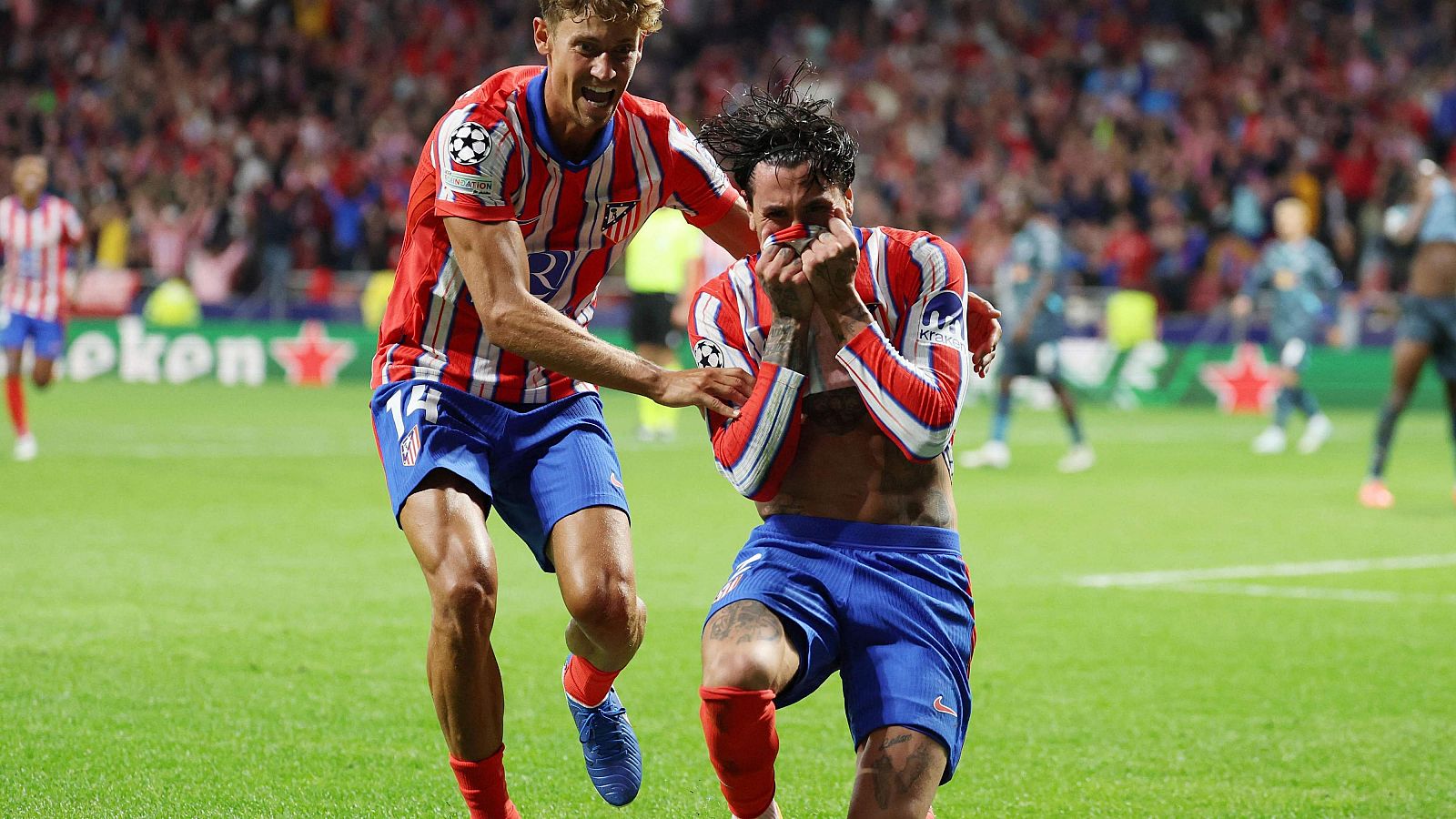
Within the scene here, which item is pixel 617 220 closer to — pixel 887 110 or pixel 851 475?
pixel 851 475

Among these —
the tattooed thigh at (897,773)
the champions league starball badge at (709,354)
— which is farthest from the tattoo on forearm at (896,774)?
the champions league starball badge at (709,354)

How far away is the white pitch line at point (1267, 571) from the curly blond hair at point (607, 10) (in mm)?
4662

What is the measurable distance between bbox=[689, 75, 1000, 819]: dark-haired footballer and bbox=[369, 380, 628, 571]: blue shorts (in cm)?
65

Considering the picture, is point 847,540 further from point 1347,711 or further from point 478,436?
point 1347,711

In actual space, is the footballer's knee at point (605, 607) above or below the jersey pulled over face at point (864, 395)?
below

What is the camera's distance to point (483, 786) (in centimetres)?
392

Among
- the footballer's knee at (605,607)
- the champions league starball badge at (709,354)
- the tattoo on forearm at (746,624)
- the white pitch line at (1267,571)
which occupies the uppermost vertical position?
the champions league starball badge at (709,354)

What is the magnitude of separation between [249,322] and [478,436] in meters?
19.1

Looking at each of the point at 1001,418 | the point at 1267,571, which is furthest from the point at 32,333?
the point at 1267,571

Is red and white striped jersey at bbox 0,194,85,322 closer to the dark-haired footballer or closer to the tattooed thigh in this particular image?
the dark-haired footballer

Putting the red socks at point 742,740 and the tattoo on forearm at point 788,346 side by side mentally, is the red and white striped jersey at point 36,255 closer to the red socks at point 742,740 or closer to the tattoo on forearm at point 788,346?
the tattoo on forearm at point 788,346

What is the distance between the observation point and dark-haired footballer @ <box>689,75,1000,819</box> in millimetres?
3396

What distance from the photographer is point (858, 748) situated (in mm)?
3498

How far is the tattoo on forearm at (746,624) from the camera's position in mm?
3396
